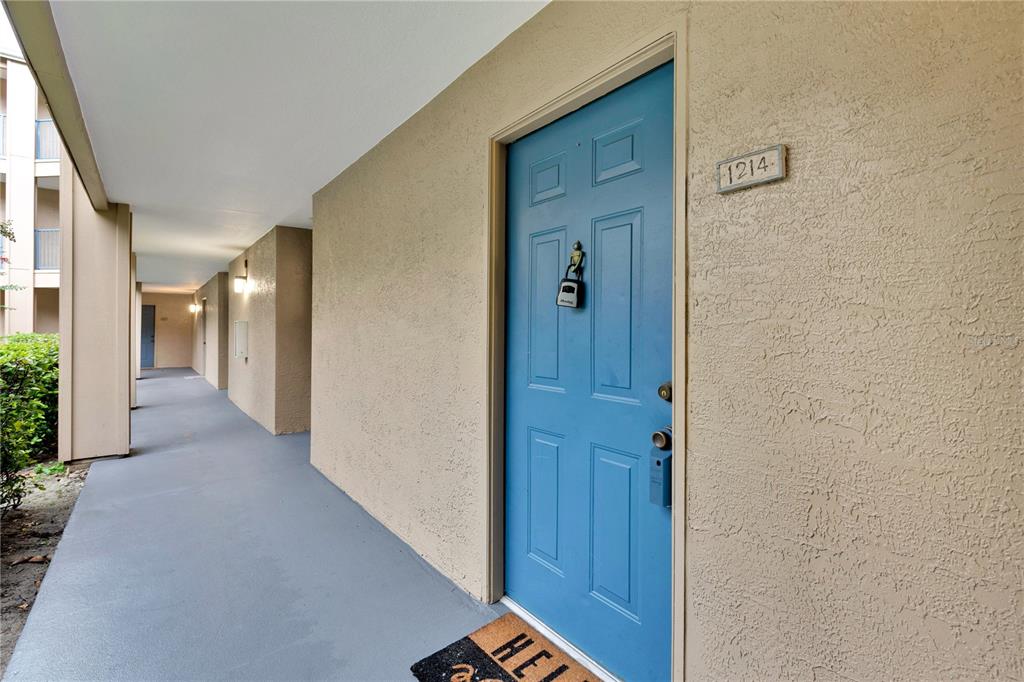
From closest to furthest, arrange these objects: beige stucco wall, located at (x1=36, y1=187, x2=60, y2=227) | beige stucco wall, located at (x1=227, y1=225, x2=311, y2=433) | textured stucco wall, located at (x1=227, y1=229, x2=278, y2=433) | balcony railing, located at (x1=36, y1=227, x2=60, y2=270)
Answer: beige stucco wall, located at (x1=227, y1=225, x2=311, y2=433) < textured stucco wall, located at (x1=227, y1=229, x2=278, y2=433) < balcony railing, located at (x1=36, y1=227, x2=60, y2=270) < beige stucco wall, located at (x1=36, y1=187, x2=60, y2=227)

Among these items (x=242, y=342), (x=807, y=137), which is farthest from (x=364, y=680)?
(x=242, y=342)

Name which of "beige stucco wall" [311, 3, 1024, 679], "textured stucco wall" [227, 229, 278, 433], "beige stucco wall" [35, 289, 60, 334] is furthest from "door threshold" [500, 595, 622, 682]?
"beige stucco wall" [35, 289, 60, 334]

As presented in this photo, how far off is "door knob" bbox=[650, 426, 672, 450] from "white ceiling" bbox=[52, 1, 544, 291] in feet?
5.46

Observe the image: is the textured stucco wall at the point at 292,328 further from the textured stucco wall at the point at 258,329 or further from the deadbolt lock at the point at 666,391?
the deadbolt lock at the point at 666,391

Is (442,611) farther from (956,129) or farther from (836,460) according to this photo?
(956,129)

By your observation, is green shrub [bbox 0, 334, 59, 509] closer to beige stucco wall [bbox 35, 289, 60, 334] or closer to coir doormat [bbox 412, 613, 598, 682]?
coir doormat [bbox 412, 613, 598, 682]

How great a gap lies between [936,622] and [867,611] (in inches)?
4.4

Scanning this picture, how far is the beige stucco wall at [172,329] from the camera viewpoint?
1491cm

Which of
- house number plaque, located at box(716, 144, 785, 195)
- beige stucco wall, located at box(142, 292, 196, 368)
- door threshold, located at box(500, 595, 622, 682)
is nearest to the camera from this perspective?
house number plaque, located at box(716, 144, 785, 195)

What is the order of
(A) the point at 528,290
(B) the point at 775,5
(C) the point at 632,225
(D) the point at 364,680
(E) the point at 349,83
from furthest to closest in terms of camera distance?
(E) the point at 349,83 → (A) the point at 528,290 → (D) the point at 364,680 → (C) the point at 632,225 → (B) the point at 775,5

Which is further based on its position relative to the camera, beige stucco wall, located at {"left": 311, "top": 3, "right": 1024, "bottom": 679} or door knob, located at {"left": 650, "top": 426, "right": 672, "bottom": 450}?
door knob, located at {"left": 650, "top": 426, "right": 672, "bottom": 450}

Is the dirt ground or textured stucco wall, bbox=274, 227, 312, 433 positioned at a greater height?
textured stucco wall, bbox=274, 227, 312, 433

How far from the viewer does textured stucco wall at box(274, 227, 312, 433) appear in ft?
17.5

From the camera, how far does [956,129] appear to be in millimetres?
867
